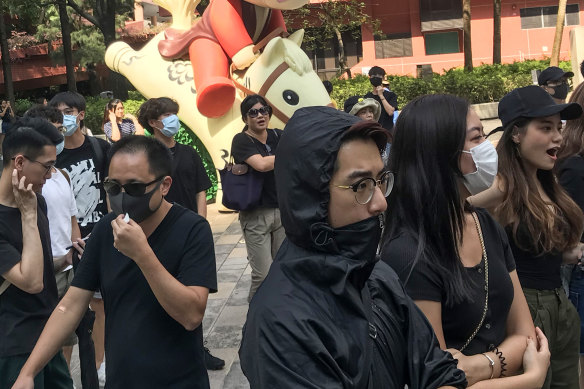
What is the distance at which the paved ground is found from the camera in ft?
16.5

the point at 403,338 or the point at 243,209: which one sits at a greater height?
the point at 403,338

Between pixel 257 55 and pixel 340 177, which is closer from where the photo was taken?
pixel 340 177

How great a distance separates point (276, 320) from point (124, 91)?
2189 cm

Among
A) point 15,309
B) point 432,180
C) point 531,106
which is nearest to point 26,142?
point 15,309

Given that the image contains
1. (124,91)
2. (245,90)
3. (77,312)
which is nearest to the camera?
(77,312)

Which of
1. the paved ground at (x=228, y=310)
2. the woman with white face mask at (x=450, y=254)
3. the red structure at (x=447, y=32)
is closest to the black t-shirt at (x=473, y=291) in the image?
the woman with white face mask at (x=450, y=254)

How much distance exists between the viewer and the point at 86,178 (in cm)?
510

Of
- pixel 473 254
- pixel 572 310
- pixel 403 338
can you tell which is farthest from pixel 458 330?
pixel 572 310

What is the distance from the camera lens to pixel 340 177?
1823 millimetres

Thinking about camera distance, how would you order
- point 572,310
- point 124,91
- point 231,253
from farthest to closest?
point 124,91
point 231,253
point 572,310

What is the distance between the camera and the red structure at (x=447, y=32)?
96.1 feet

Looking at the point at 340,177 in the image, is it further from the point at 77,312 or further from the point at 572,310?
the point at 572,310

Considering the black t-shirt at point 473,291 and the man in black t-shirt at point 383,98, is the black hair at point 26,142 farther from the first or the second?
the man in black t-shirt at point 383,98

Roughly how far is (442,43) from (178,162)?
1061 inches
